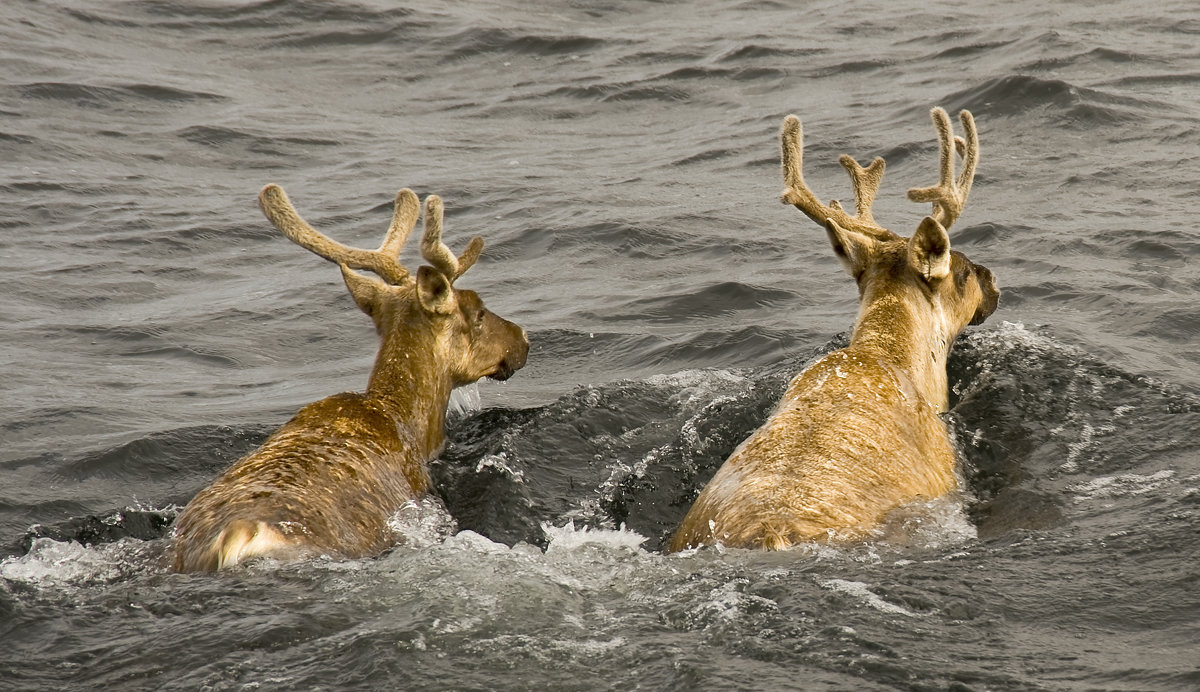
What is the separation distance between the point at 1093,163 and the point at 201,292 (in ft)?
25.5

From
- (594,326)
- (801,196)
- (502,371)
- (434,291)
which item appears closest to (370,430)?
(434,291)

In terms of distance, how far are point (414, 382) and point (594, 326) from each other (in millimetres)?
3136

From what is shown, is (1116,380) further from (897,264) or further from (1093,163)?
(1093,163)

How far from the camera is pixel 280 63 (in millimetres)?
20297

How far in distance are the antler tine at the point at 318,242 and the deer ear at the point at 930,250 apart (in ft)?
9.08

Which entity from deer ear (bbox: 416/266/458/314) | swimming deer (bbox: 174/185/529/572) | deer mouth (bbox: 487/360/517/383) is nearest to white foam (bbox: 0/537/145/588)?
swimming deer (bbox: 174/185/529/572)

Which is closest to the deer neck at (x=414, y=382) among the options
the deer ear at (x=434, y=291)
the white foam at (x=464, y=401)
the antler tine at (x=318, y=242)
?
A: the deer ear at (x=434, y=291)

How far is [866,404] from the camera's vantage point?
6.75 m

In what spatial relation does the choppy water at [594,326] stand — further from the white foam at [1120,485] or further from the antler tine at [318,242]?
the antler tine at [318,242]

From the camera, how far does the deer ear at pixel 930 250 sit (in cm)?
729

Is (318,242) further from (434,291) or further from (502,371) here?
(502,371)

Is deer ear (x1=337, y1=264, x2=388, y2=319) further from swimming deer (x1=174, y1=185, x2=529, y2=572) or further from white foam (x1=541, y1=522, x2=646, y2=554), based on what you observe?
white foam (x1=541, y1=522, x2=646, y2=554)

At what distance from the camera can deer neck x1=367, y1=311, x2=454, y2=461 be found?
7.70m

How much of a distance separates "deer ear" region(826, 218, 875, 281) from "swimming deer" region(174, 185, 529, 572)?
186 centimetres
